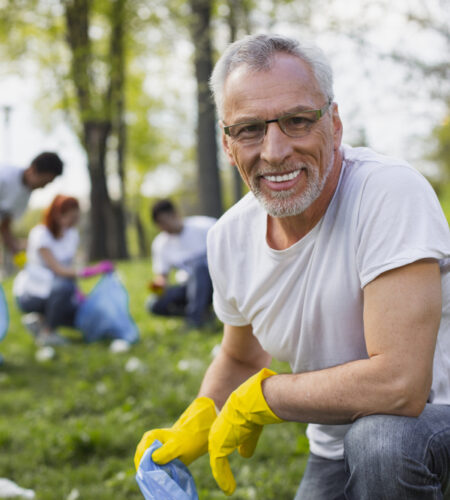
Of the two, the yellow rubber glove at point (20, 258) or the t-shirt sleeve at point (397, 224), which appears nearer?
the t-shirt sleeve at point (397, 224)

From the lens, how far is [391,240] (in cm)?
144

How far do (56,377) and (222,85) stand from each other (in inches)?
131

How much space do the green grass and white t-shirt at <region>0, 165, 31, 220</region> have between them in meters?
1.27

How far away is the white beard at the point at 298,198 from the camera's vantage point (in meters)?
1.61

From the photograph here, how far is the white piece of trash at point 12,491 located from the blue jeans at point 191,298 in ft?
10.2

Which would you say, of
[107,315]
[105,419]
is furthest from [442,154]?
[105,419]

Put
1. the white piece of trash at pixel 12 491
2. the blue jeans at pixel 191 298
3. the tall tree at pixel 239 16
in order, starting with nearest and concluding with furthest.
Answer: the white piece of trash at pixel 12 491 < the blue jeans at pixel 191 298 < the tall tree at pixel 239 16

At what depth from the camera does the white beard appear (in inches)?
63.4

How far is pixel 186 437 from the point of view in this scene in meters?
1.79

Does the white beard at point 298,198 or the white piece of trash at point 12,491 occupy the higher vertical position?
the white beard at point 298,198

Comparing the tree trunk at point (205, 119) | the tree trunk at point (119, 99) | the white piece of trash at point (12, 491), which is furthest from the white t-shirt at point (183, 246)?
the tree trunk at point (119, 99)

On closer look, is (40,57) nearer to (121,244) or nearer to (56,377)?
(121,244)

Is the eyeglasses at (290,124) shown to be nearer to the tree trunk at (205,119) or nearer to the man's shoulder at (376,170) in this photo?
the man's shoulder at (376,170)

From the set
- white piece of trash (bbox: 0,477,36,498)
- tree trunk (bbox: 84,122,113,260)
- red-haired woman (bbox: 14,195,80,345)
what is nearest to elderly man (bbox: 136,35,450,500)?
white piece of trash (bbox: 0,477,36,498)
